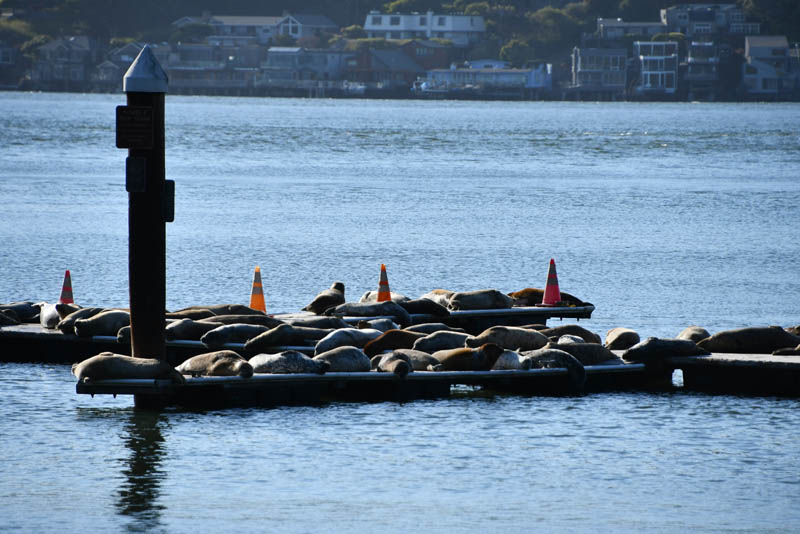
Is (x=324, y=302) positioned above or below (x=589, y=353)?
above

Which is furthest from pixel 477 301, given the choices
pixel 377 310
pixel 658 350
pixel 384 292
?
pixel 658 350

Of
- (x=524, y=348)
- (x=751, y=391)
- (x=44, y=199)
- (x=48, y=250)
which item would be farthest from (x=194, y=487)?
(x=44, y=199)

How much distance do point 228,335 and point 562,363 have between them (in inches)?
151

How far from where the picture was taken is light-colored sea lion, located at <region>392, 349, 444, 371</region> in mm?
15961

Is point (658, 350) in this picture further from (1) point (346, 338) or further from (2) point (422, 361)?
(1) point (346, 338)

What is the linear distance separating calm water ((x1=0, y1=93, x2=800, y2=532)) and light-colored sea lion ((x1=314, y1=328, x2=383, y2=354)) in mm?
1299

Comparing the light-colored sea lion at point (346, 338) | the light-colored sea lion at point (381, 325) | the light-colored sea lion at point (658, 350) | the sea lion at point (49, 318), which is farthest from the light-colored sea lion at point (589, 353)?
the sea lion at point (49, 318)

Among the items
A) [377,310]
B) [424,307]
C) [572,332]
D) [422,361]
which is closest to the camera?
[422,361]

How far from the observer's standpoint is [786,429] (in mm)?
14555

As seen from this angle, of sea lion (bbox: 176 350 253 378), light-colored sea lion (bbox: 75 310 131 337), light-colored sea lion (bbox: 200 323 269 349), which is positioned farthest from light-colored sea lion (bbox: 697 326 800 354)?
light-colored sea lion (bbox: 75 310 131 337)

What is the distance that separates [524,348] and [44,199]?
32.4m

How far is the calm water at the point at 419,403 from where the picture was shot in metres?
11.5

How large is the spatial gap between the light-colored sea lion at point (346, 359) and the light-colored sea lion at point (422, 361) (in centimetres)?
51

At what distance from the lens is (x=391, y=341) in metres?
16.6
